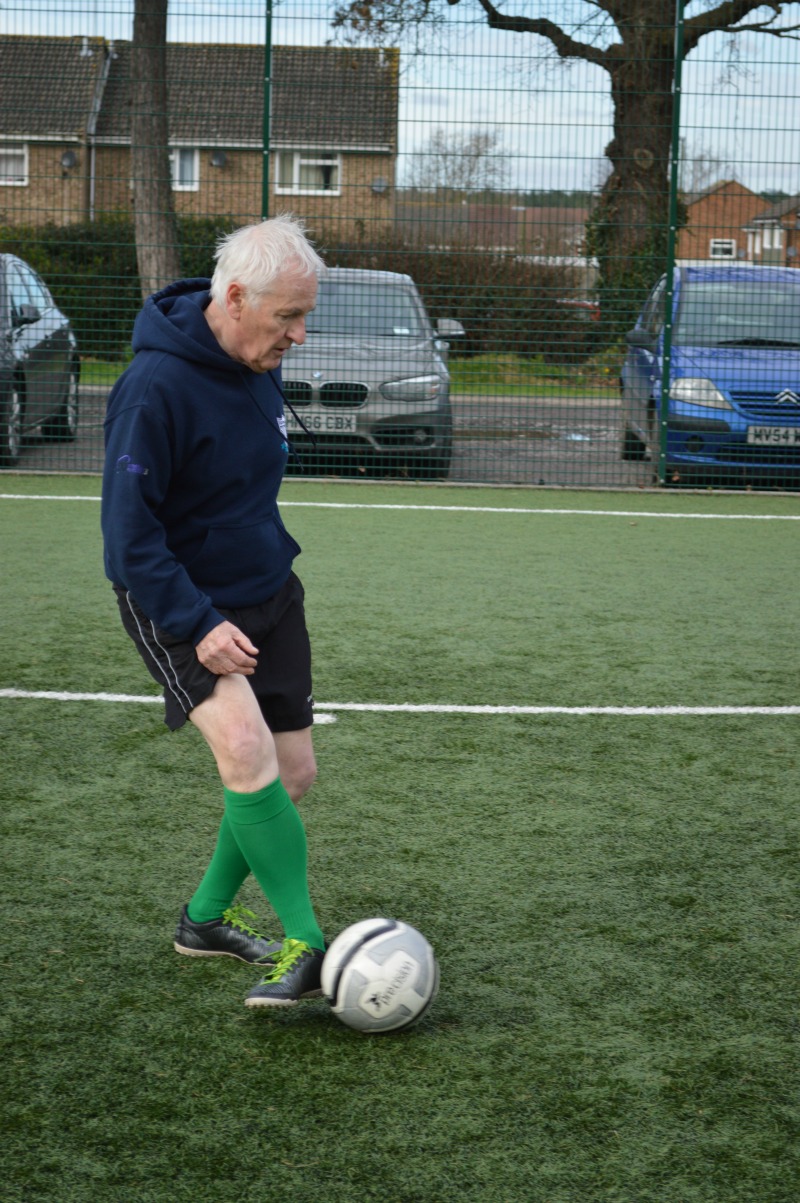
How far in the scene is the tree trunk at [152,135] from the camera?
11.1 metres

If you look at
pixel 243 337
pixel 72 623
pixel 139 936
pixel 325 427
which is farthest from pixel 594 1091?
pixel 325 427

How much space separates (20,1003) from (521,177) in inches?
327

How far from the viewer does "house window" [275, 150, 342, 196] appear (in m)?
10.7

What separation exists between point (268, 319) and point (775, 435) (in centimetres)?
811

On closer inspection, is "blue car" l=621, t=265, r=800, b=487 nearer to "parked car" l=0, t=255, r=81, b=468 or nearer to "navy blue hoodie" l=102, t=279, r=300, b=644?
"parked car" l=0, t=255, r=81, b=468

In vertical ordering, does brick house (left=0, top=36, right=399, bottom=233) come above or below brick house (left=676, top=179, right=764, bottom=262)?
above

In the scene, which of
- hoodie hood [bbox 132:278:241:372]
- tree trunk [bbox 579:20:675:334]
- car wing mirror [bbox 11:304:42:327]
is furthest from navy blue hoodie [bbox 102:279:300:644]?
car wing mirror [bbox 11:304:42:327]

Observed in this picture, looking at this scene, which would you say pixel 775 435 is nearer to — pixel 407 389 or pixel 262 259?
pixel 407 389

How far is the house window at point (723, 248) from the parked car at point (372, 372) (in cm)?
198

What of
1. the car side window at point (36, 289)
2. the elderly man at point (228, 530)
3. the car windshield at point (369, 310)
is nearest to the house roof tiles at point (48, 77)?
the car side window at point (36, 289)

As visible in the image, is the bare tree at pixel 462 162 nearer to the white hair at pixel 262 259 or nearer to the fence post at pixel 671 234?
the fence post at pixel 671 234

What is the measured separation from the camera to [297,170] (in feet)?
37.9

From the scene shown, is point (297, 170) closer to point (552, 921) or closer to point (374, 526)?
point (374, 526)

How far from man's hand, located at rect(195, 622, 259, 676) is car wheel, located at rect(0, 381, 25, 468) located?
26.0 ft
